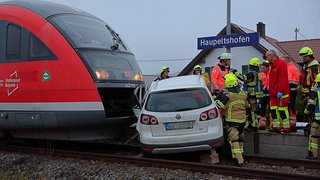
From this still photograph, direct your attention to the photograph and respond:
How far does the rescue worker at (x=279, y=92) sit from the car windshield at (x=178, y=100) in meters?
1.60

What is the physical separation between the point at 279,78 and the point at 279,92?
30 cm

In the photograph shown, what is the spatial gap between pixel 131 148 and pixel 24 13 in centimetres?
381

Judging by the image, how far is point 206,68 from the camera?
98.5 ft

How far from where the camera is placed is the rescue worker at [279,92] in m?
7.73

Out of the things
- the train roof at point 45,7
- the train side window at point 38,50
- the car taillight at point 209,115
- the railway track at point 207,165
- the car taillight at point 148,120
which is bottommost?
the railway track at point 207,165

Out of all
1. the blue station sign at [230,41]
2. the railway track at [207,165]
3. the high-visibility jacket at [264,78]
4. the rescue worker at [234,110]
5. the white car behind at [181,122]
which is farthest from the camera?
the blue station sign at [230,41]

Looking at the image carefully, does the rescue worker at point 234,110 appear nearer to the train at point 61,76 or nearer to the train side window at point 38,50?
the train at point 61,76

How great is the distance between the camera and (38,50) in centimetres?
794

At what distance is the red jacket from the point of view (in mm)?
7727

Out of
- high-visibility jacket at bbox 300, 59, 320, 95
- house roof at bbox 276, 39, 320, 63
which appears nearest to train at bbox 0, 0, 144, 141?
high-visibility jacket at bbox 300, 59, 320, 95

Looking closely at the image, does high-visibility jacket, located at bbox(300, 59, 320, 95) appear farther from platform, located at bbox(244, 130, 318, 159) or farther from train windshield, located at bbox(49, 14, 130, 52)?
train windshield, located at bbox(49, 14, 130, 52)

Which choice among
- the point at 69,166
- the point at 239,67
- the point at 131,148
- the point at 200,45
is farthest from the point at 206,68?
the point at 69,166

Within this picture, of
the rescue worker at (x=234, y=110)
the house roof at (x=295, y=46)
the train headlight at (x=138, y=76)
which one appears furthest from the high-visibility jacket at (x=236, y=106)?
the house roof at (x=295, y=46)

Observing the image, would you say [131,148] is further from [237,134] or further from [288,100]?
[288,100]
